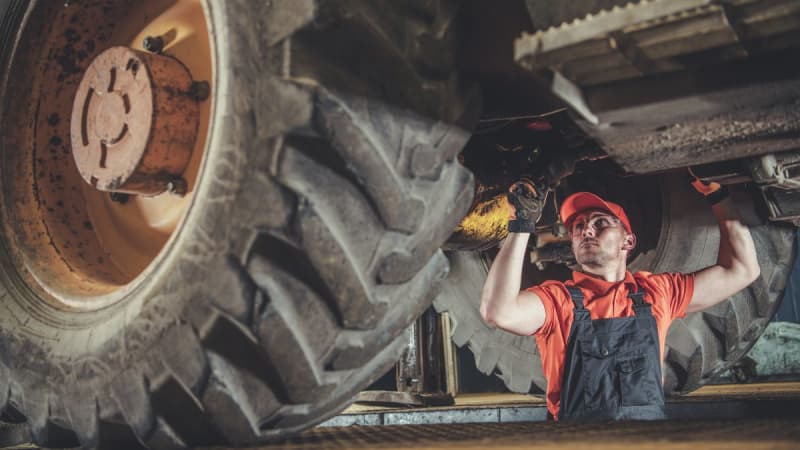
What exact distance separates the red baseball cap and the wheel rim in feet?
5.72

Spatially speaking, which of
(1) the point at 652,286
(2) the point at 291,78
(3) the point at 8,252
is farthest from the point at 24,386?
(1) the point at 652,286

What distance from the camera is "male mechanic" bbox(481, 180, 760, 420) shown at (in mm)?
2377

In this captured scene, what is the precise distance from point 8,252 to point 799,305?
776cm

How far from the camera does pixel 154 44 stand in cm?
152

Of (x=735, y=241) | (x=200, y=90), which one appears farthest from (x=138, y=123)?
(x=735, y=241)

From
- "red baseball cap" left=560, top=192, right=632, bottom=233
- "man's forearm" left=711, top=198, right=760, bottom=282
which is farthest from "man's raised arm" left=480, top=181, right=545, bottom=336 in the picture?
"man's forearm" left=711, top=198, right=760, bottom=282

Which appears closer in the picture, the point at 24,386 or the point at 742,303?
the point at 24,386

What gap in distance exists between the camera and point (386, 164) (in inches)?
44.6

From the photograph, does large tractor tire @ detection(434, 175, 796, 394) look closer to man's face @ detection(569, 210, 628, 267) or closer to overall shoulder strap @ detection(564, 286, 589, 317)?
man's face @ detection(569, 210, 628, 267)

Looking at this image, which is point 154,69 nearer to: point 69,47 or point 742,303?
point 69,47

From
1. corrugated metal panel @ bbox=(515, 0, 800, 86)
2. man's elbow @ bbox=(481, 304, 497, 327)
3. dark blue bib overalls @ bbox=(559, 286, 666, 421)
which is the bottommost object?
dark blue bib overalls @ bbox=(559, 286, 666, 421)

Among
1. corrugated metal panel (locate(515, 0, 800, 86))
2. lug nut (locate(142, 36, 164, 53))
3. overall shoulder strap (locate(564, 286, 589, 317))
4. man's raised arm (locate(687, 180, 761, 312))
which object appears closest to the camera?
corrugated metal panel (locate(515, 0, 800, 86))

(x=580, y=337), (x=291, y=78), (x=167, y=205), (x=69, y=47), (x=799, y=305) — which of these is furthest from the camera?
(x=799, y=305)

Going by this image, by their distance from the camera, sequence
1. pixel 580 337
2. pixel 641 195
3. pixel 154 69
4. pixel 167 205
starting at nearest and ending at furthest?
pixel 154 69, pixel 167 205, pixel 580 337, pixel 641 195
